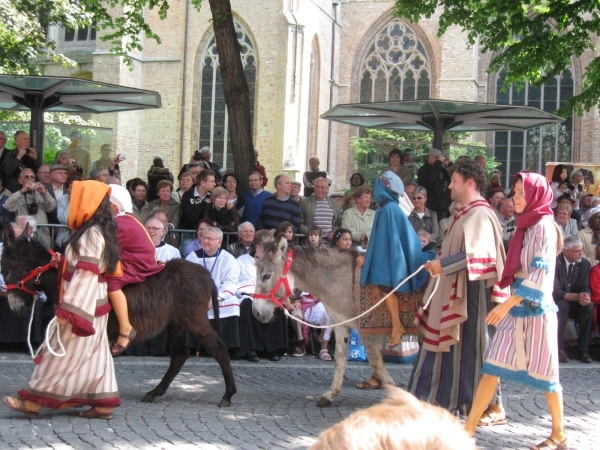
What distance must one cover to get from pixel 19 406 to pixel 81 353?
0.69 metres

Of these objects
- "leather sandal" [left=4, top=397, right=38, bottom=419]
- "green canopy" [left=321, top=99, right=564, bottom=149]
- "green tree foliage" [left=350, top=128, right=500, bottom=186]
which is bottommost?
"leather sandal" [left=4, top=397, right=38, bottom=419]

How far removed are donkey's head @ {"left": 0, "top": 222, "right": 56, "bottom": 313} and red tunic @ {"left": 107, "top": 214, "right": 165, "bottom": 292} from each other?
26.9 inches

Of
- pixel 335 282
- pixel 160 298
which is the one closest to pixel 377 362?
pixel 335 282

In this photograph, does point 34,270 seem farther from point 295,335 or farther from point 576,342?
point 576,342

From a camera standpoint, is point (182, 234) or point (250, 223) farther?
point (182, 234)

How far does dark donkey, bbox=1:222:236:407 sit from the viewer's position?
8.04 m

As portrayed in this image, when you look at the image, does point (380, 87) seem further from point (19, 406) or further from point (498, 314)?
point (498, 314)

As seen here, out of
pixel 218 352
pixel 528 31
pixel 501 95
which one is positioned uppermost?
pixel 501 95

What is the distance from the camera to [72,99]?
53.9 ft

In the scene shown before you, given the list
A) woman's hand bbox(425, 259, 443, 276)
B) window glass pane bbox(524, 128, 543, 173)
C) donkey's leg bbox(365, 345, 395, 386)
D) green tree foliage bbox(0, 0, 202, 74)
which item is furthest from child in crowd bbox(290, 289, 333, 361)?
window glass pane bbox(524, 128, 543, 173)

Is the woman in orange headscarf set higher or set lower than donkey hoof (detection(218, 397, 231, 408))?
higher

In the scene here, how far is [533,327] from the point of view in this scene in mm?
6727

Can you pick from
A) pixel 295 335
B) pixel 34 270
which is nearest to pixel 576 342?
pixel 295 335

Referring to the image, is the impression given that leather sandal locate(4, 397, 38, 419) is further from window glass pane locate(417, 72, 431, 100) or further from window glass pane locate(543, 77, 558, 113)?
window glass pane locate(417, 72, 431, 100)
